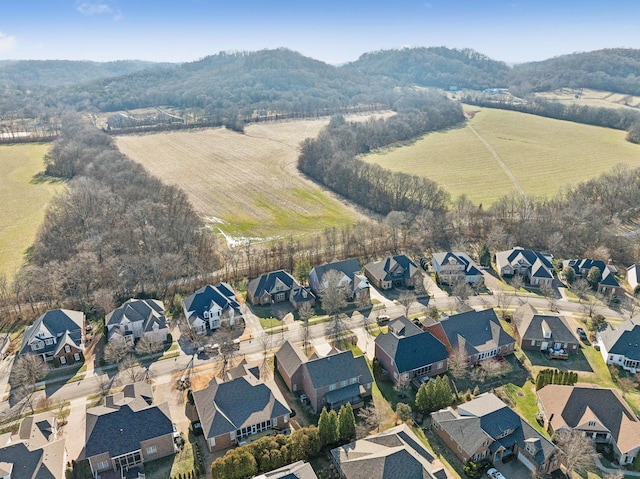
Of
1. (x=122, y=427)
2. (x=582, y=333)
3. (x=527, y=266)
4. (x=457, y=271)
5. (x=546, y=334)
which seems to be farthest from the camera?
(x=527, y=266)

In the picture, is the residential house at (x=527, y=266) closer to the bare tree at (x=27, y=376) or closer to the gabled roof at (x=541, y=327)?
the gabled roof at (x=541, y=327)

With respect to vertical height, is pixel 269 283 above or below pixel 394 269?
below

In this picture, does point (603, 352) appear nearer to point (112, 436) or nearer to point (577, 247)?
point (577, 247)

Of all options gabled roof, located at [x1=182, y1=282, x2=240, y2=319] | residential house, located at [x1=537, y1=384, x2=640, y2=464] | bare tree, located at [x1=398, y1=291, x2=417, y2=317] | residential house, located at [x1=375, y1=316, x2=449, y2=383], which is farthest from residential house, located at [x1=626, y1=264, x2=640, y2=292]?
gabled roof, located at [x1=182, y1=282, x2=240, y2=319]

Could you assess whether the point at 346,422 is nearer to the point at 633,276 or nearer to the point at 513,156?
the point at 633,276

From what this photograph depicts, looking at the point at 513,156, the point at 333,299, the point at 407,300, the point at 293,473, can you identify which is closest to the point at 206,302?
the point at 333,299

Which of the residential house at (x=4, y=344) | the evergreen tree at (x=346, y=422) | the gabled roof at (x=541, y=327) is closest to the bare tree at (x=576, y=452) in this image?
the gabled roof at (x=541, y=327)
